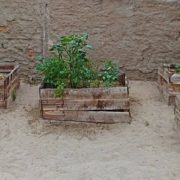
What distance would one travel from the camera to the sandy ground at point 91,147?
282 centimetres

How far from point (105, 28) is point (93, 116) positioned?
1352 millimetres

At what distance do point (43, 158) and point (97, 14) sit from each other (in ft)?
6.86

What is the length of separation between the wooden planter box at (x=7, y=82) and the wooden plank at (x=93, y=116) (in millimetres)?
534

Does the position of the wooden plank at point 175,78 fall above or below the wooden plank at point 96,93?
above

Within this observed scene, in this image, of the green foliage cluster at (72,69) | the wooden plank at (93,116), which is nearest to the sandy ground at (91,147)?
the wooden plank at (93,116)

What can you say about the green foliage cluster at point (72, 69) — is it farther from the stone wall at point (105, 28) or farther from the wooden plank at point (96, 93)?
the stone wall at point (105, 28)

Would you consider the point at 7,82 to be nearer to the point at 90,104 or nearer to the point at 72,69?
the point at 72,69

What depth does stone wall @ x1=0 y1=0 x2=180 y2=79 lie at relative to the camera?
462 centimetres

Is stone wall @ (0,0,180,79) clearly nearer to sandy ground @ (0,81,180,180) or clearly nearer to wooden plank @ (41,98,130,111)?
sandy ground @ (0,81,180,180)

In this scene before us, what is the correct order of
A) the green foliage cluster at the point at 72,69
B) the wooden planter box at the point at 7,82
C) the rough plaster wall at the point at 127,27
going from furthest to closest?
the rough plaster wall at the point at 127,27
the wooden planter box at the point at 7,82
the green foliage cluster at the point at 72,69

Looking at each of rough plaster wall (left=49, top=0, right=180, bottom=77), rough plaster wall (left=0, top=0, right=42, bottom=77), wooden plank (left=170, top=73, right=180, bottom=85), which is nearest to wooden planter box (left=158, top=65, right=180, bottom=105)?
wooden plank (left=170, top=73, right=180, bottom=85)

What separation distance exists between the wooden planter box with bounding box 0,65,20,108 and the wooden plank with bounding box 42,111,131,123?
0.53 meters

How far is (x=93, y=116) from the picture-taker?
12.0ft

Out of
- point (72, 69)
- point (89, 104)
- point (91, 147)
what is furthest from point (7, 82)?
point (91, 147)
